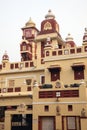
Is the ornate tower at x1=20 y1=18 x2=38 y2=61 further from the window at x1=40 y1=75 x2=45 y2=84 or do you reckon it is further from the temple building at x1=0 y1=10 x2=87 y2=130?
the window at x1=40 y1=75 x2=45 y2=84

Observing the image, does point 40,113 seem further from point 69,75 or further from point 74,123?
point 69,75

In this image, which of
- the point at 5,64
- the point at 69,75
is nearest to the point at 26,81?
the point at 5,64

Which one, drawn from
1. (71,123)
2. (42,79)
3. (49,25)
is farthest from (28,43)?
(71,123)

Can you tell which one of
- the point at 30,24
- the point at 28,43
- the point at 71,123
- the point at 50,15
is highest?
the point at 30,24

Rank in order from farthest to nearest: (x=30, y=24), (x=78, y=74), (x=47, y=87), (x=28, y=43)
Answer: (x=30, y=24), (x=28, y=43), (x=78, y=74), (x=47, y=87)

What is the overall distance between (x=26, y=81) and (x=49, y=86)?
6.77m

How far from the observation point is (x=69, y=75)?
91.0 ft

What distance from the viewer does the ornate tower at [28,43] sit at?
Answer: 37522 mm

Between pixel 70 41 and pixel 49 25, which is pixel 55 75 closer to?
pixel 49 25

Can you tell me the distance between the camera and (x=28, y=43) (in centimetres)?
3856

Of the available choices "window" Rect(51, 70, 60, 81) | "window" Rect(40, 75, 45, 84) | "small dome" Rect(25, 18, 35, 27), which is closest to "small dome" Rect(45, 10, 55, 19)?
A: "small dome" Rect(25, 18, 35, 27)

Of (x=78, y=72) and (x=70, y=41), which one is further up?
(x=70, y=41)

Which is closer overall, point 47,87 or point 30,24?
point 47,87

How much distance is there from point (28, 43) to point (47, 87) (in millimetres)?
14575
